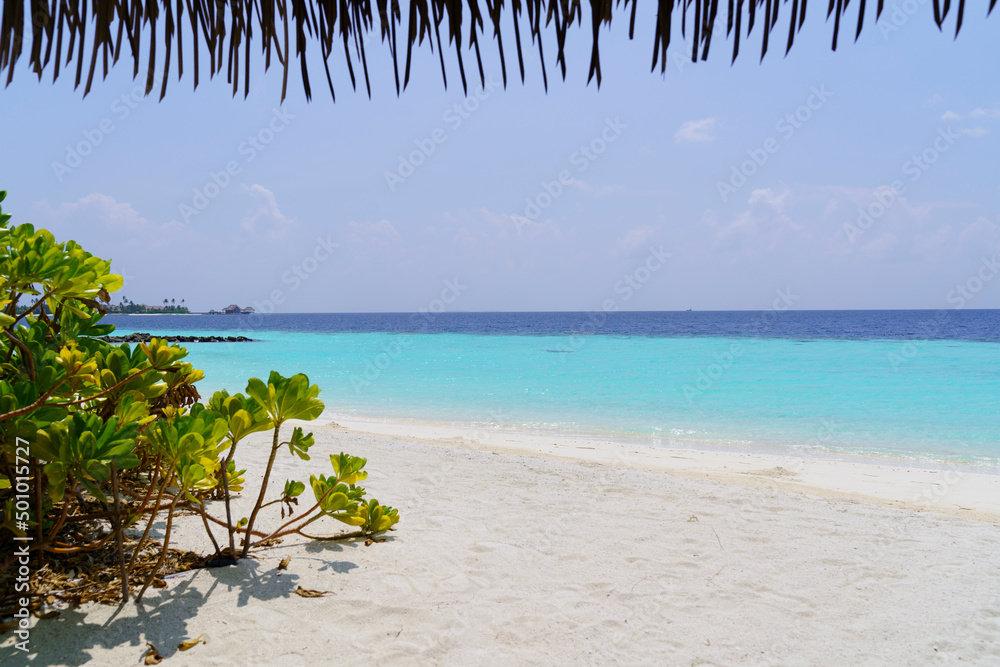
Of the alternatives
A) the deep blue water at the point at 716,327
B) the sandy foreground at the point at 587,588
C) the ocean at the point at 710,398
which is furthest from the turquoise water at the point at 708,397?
the deep blue water at the point at 716,327

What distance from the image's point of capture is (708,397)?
11375 mm

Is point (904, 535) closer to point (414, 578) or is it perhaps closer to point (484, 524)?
point (484, 524)

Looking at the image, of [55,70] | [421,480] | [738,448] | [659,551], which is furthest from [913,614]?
[738,448]

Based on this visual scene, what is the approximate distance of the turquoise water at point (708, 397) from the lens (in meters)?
7.73

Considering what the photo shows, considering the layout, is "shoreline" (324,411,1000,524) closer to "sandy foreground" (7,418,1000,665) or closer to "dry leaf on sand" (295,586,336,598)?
"sandy foreground" (7,418,1000,665)

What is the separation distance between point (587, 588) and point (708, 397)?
32.4 ft

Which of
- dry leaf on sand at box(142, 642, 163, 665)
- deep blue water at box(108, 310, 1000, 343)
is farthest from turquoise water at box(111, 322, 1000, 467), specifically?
deep blue water at box(108, 310, 1000, 343)

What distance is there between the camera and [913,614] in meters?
2.20

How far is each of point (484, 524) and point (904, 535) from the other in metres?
2.39

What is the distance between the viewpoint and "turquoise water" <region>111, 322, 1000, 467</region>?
25.4 ft

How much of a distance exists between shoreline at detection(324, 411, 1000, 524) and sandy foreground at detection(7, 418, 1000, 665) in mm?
486

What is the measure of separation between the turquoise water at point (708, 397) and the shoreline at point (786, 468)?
2.06 ft

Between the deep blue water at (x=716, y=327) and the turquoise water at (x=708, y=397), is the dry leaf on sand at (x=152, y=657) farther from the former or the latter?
the deep blue water at (x=716, y=327)
